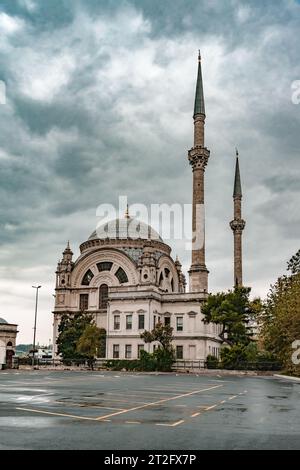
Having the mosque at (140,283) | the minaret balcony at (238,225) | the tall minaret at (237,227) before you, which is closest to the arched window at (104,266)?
the mosque at (140,283)

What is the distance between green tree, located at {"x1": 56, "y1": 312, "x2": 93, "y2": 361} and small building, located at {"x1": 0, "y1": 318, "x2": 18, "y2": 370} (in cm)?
683

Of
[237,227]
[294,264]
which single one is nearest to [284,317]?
[294,264]

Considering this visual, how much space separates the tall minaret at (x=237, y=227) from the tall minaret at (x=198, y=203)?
11.7 m

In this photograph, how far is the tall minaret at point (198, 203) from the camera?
64312 millimetres

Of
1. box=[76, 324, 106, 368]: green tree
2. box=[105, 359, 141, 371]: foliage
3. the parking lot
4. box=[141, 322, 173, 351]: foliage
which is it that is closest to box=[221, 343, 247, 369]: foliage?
box=[141, 322, 173, 351]: foliage

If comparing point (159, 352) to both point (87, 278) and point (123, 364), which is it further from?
point (87, 278)

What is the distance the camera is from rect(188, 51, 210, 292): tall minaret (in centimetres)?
6431

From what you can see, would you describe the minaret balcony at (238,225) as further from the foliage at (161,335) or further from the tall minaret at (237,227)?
the foliage at (161,335)

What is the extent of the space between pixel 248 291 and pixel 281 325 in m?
16.9

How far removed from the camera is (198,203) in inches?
2552

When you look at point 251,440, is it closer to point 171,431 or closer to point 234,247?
point 171,431

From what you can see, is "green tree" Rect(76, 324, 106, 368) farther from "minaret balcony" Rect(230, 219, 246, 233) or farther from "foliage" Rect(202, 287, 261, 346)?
"minaret balcony" Rect(230, 219, 246, 233)

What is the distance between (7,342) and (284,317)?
1643 inches
